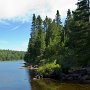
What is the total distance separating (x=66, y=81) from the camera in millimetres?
47688

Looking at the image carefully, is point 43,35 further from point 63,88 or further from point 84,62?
point 63,88

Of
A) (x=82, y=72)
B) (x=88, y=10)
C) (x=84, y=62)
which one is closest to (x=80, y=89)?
(x=82, y=72)

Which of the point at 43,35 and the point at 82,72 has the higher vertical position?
the point at 43,35

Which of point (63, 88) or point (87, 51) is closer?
point (63, 88)

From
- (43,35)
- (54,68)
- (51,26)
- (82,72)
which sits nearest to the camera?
(82,72)

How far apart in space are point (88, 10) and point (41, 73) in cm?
1624

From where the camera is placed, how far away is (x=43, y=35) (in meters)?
103

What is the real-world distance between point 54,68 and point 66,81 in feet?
25.4

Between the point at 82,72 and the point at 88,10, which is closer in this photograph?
the point at 82,72

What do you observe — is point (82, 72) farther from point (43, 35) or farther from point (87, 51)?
point (43, 35)

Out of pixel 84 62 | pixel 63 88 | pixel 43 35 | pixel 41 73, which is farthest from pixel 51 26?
pixel 63 88

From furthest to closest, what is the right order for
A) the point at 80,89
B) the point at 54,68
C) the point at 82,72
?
the point at 54,68 < the point at 82,72 < the point at 80,89

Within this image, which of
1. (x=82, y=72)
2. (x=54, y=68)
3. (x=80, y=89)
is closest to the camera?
(x=80, y=89)

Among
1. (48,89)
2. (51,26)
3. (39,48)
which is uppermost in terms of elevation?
(51,26)
